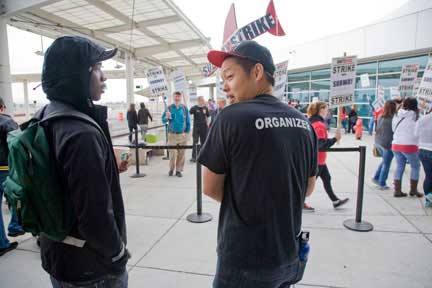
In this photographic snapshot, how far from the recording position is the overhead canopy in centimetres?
955

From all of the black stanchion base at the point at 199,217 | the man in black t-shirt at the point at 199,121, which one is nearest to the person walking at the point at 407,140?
the black stanchion base at the point at 199,217

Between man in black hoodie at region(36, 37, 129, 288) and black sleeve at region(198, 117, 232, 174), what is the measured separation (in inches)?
19.2

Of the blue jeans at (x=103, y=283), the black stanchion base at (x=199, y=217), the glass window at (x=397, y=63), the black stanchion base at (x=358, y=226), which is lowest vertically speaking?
the black stanchion base at (x=199, y=217)

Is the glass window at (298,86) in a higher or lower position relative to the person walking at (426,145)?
higher

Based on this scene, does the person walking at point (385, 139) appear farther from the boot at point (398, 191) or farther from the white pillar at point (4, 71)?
the white pillar at point (4, 71)

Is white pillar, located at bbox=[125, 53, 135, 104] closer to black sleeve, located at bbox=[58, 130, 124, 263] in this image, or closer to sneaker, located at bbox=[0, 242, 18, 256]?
sneaker, located at bbox=[0, 242, 18, 256]

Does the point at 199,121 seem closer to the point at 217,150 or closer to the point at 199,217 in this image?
the point at 199,217

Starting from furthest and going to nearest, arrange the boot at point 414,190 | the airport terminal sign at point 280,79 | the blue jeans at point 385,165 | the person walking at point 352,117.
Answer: the person walking at point 352,117 < the airport terminal sign at point 280,79 < the blue jeans at point 385,165 < the boot at point 414,190

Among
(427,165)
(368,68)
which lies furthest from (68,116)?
(368,68)

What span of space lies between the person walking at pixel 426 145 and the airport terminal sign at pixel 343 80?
4.76 feet

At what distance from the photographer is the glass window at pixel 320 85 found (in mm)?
18812

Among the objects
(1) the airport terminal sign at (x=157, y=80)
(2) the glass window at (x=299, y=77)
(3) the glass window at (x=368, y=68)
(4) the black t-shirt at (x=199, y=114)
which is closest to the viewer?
(1) the airport terminal sign at (x=157, y=80)

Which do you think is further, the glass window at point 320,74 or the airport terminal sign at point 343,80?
the glass window at point 320,74

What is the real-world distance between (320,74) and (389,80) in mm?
4728
